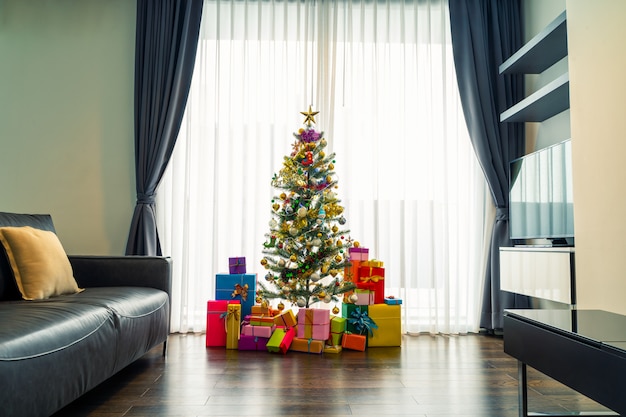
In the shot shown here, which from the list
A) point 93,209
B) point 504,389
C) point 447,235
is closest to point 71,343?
point 504,389

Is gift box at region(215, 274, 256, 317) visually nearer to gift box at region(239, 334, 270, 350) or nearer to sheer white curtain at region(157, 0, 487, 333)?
gift box at region(239, 334, 270, 350)

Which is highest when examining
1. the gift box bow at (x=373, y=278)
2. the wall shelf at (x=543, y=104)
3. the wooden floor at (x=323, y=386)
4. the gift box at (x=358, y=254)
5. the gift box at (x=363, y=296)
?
the wall shelf at (x=543, y=104)

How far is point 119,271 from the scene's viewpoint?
3.00m

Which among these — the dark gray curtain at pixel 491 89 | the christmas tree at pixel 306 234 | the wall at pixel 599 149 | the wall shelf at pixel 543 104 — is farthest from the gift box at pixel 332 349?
the wall shelf at pixel 543 104

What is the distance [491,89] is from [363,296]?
2.01 metres

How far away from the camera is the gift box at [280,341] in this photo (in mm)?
3174

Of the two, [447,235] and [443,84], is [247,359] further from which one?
[443,84]

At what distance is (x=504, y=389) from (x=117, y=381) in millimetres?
1850

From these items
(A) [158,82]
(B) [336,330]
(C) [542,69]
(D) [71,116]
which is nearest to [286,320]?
(B) [336,330]

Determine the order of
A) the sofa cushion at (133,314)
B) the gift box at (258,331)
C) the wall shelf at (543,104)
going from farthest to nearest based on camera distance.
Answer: the gift box at (258,331), the wall shelf at (543,104), the sofa cushion at (133,314)

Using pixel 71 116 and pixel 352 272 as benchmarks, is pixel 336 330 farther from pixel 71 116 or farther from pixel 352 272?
pixel 71 116

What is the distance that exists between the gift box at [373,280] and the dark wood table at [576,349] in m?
1.62

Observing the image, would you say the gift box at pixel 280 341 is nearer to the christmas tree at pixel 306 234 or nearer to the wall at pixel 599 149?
the christmas tree at pixel 306 234

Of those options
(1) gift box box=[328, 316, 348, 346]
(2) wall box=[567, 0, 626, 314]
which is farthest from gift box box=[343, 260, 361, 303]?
(2) wall box=[567, 0, 626, 314]
